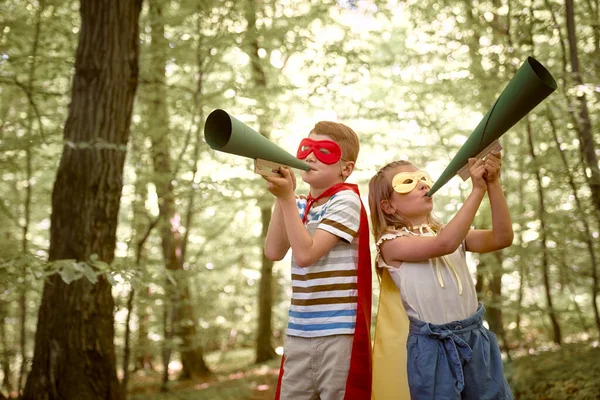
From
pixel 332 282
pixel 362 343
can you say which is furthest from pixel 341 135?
pixel 362 343

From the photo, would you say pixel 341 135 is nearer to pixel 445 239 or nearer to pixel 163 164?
pixel 445 239

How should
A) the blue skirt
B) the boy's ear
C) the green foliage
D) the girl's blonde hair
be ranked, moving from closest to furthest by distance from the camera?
the blue skirt, the girl's blonde hair, the boy's ear, the green foliage

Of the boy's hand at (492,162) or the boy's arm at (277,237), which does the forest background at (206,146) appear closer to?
the boy's arm at (277,237)

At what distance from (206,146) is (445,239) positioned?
4.61 m

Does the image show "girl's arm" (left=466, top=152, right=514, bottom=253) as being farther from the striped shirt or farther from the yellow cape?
the striped shirt

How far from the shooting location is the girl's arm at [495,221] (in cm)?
181

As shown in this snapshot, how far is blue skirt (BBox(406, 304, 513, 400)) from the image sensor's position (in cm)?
190

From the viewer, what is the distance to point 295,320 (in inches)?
85.6

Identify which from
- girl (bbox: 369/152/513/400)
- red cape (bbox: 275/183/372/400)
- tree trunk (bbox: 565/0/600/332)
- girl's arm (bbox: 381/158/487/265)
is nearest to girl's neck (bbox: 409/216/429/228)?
girl (bbox: 369/152/513/400)

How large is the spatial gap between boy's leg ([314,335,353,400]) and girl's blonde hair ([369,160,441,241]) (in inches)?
17.7

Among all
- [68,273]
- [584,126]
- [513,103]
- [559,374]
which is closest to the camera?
[513,103]

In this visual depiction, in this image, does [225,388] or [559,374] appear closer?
[559,374]

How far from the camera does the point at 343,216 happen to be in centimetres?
215

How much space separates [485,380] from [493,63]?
491cm
